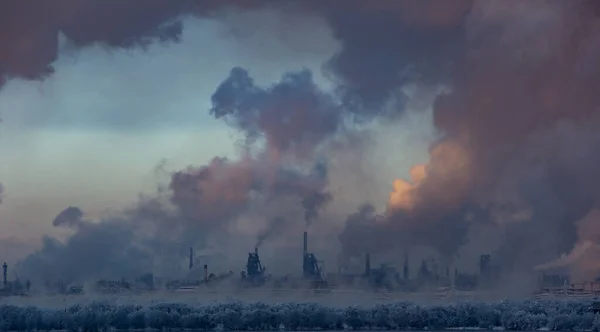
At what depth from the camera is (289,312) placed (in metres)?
159

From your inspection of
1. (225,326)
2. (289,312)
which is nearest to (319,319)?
(289,312)

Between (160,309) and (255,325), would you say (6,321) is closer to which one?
(160,309)

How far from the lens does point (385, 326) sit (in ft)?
514

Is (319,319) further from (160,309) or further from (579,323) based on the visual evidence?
(579,323)

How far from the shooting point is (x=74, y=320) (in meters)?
154

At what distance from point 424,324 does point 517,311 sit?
43.7 feet

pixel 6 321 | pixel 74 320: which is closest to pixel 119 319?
pixel 74 320

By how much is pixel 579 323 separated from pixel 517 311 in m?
9.60

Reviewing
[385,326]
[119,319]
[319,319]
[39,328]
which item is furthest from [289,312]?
[39,328]

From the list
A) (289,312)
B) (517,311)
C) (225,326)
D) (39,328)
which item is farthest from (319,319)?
(39,328)

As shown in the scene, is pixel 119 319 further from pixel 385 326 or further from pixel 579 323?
pixel 579 323

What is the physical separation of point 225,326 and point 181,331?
6.50 metres

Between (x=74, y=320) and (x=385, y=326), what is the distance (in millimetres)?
43925

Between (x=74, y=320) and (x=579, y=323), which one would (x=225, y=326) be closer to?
(x=74, y=320)
